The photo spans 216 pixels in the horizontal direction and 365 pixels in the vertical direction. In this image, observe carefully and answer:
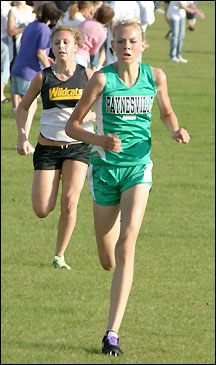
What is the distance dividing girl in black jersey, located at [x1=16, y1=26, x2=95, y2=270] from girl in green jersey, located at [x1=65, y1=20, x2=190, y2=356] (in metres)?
0.55

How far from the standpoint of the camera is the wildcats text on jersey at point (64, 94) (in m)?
9.22

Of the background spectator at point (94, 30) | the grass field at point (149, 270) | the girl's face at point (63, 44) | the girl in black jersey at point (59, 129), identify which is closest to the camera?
the girl's face at point (63, 44)

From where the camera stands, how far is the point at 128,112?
835 centimetres

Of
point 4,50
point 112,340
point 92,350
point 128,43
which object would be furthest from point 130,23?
point 92,350

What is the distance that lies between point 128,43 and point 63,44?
1.01 meters

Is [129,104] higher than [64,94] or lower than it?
higher

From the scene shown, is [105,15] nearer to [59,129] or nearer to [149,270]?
[59,129]

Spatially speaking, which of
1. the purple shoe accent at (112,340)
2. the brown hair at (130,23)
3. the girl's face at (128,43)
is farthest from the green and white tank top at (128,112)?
the purple shoe accent at (112,340)

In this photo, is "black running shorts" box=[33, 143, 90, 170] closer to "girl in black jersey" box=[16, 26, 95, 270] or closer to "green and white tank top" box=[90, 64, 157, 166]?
"girl in black jersey" box=[16, 26, 95, 270]

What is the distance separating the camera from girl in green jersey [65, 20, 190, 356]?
26.7 ft

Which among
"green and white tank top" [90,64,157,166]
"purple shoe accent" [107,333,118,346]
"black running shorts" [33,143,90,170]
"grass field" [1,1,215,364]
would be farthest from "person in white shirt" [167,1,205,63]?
"purple shoe accent" [107,333,118,346]

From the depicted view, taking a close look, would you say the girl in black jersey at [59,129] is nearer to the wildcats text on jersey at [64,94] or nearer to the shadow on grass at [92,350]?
the wildcats text on jersey at [64,94]

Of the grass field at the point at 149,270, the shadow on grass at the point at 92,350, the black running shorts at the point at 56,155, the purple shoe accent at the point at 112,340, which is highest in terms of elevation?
the black running shorts at the point at 56,155

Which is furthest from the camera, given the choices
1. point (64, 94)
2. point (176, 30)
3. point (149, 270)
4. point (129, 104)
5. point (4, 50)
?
point (149, 270)
